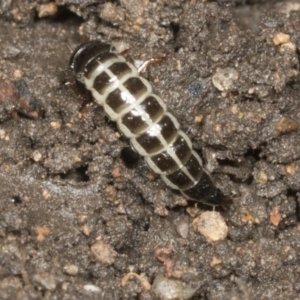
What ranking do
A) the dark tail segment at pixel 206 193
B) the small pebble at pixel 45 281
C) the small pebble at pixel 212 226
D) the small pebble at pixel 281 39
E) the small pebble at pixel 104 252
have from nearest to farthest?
the small pebble at pixel 45 281 → the small pebble at pixel 104 252 → the small pebble at pixel 212 226 → the dark tail segment at pixel 206 193 → the small pebble at pixel 281 39

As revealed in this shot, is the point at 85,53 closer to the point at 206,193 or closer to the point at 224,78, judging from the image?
the point at 224,78

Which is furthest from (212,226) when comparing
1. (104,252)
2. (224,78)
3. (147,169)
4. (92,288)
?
(224,78)

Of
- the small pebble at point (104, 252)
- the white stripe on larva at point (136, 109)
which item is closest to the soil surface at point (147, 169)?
the small pebble at point (104, 252)

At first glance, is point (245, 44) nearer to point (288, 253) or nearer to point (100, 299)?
point (288, 253)

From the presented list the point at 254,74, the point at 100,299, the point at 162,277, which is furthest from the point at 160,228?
the point at 254,74

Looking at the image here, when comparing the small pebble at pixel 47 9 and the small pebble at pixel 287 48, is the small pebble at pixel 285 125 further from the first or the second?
the small pebble at pixel 47 9

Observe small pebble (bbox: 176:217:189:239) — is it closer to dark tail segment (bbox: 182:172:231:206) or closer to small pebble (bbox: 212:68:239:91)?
dark tail segment (bbox: 182:172:231:206)

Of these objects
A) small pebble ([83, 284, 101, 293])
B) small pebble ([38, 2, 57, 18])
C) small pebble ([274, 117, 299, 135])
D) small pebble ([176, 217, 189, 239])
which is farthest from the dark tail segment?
small pebble ([38, 2, 57, 18])
